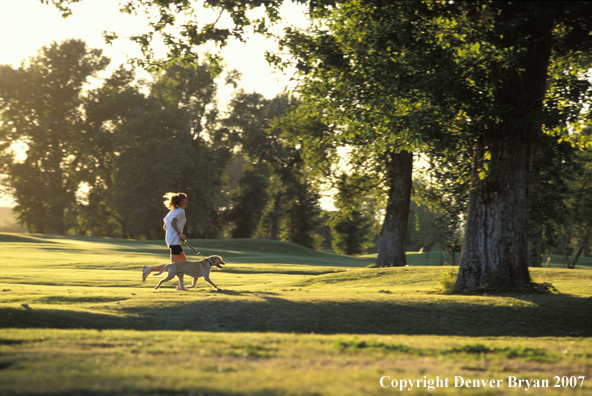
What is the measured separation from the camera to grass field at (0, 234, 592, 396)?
15.7 ft

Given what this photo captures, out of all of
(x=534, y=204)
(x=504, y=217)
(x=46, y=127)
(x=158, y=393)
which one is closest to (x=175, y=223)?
(x=158, y=393)

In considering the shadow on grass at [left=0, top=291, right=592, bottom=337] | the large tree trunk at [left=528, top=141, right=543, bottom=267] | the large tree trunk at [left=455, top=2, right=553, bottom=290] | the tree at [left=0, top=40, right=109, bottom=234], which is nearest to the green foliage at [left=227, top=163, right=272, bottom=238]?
the tree at [left=0, top=40, right=109, bottom=234]

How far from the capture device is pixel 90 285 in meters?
15.7

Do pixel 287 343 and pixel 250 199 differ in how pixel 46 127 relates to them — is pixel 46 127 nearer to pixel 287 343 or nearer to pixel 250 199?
pixel 250 199

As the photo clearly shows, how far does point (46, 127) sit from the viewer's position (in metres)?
57.2

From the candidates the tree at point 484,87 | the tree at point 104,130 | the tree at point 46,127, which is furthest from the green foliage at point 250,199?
the tree at point 484,87

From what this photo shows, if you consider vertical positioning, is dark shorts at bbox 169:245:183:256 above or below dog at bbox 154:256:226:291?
above

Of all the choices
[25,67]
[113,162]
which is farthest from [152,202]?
[25,67]

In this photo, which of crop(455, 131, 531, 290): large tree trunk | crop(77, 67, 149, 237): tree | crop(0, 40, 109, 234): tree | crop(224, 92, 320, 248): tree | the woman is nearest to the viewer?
the woman

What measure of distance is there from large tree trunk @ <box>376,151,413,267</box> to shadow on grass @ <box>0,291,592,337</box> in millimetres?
13350

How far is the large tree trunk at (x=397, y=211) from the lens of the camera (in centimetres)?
2472

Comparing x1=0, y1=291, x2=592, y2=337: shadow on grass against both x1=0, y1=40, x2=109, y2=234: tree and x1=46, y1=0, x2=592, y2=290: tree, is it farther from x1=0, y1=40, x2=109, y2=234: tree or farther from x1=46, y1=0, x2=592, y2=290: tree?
x1=0, y1=40, x2=109, y2=234: tree

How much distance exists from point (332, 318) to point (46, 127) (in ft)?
183

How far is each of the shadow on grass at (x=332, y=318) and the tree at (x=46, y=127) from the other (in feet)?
165
